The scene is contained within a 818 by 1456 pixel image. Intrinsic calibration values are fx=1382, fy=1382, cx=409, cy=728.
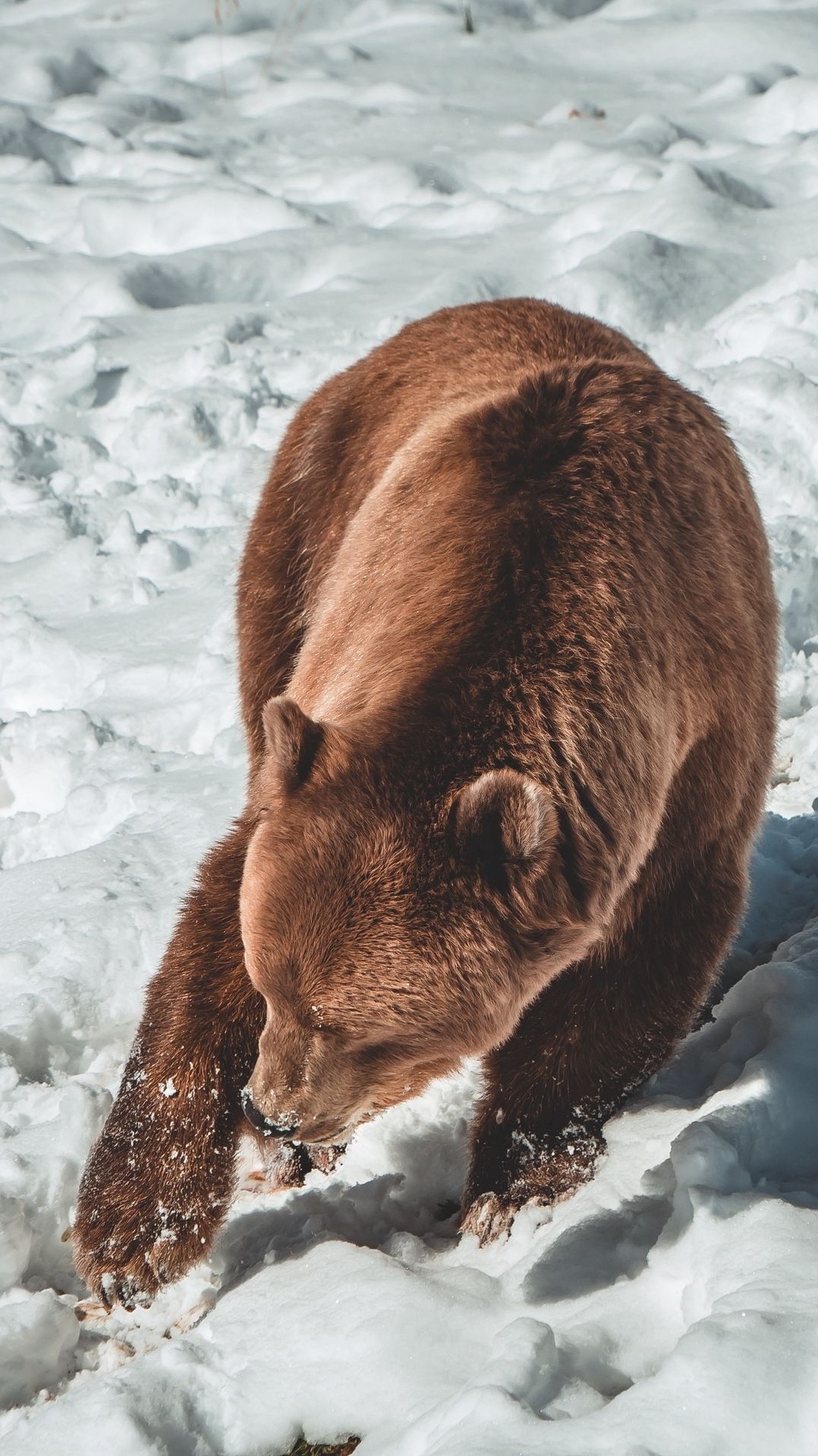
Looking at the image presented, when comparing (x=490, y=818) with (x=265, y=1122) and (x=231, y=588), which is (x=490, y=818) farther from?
(x=231, y=588)

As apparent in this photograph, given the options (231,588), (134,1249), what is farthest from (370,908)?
(231,588)

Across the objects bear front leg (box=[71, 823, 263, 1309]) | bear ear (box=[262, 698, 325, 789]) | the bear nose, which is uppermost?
bear ear (box=[262, 698, 325, 789])

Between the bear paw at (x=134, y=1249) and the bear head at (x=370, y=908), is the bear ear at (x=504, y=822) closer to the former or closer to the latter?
the bear head at (x=370, y=908)

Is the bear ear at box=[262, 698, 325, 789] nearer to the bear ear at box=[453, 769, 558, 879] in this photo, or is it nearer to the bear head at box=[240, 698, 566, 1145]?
the bear head at box=[240, 698, 566, 1145]

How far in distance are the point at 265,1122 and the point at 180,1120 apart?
701 millimetres

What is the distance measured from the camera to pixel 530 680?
2.80 m

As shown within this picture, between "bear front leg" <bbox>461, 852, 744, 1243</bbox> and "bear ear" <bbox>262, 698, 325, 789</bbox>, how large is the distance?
3.47 feet

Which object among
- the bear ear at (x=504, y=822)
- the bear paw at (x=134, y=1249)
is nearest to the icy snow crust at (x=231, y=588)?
the bear paw at (x=134, y=1249)

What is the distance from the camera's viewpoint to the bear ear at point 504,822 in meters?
2.58

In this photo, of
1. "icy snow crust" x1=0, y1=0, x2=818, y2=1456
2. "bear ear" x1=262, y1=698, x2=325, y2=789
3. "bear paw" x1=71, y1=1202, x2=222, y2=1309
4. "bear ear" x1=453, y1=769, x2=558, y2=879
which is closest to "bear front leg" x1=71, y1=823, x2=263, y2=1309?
"bear paw" x1=71, y1=1202, x2=222, y2=1309

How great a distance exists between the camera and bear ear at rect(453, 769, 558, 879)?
258 centimetres

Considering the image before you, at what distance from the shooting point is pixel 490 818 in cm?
262

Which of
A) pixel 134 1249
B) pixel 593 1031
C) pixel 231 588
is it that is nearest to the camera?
pixel 134 1249

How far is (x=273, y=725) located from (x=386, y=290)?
648 centimetres
